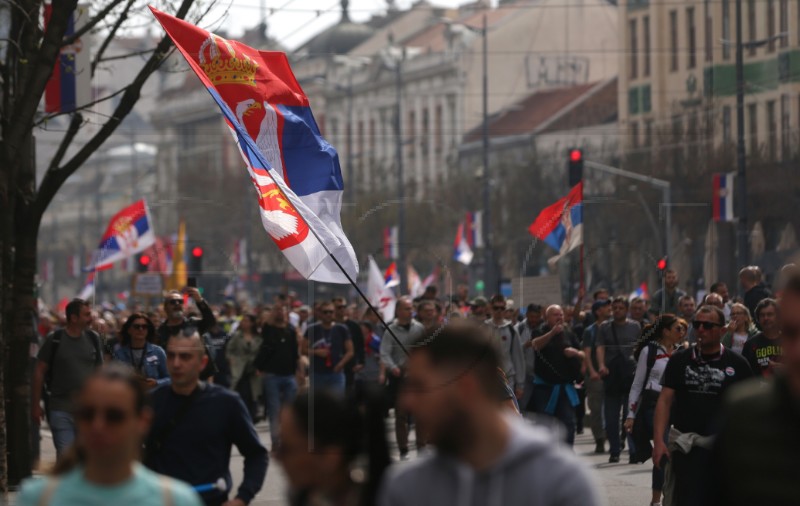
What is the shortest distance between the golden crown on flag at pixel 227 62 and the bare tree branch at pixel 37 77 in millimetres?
1099

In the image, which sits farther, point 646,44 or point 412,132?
point 412,132

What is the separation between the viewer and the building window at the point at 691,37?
6162 cm

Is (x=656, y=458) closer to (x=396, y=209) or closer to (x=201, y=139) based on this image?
(x=396, y=209)

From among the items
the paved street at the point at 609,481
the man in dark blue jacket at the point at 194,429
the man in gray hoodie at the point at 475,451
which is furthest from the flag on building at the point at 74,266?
the man in gray hoodie at the point at 475,451

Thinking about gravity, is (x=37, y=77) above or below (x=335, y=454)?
above

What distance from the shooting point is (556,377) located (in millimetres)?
16266

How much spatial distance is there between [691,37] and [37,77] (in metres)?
51.3

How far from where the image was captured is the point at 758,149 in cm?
5050

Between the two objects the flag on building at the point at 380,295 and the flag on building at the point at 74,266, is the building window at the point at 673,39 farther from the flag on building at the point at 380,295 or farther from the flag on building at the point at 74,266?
the flag on building at the point at 74,266

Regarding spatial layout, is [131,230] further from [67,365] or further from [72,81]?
[67,365]

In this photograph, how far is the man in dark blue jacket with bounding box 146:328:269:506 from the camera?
6652 millimetres

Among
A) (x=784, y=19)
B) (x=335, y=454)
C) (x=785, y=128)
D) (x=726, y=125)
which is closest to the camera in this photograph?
(x=335, y=454)

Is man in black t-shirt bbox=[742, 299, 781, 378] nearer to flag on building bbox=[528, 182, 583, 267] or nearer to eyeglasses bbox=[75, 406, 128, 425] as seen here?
eyeglasses bbox=[75, 406, 128, 425]

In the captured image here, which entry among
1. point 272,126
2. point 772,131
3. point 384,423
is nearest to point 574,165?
point 272,126
